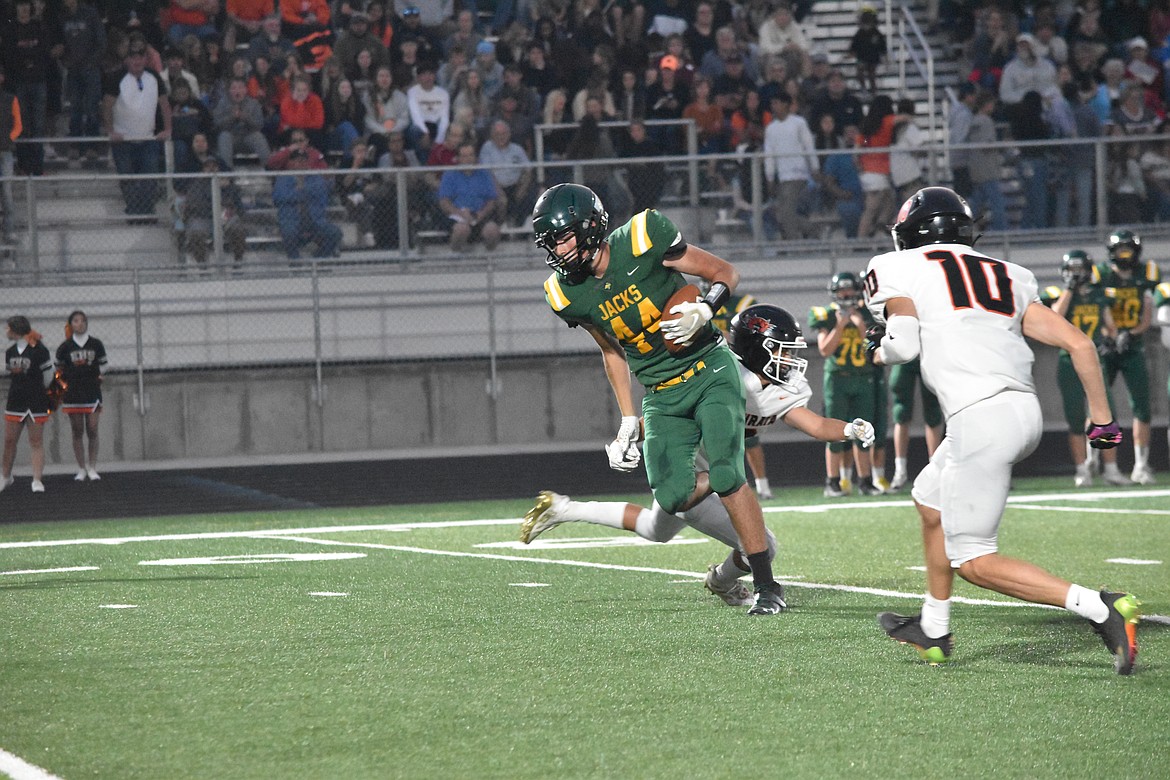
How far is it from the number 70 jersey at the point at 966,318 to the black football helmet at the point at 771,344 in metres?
1.60

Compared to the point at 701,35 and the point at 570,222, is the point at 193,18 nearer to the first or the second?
the point at 701,35

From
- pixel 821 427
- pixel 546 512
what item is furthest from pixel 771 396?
pixel 546 512

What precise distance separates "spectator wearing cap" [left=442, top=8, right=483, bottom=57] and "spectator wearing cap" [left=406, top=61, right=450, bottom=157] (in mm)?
890

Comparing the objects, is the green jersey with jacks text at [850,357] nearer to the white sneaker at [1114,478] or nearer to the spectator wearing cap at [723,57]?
the white sneaker at [1114,478]

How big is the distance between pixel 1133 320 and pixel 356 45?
35.2 feet

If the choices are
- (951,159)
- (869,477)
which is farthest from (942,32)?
(869,477)

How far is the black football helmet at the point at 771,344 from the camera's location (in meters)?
7.21

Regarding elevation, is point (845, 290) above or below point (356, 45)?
below

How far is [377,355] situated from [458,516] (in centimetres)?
681

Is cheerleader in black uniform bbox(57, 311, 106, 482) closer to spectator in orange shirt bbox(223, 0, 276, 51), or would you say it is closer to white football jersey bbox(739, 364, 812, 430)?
spectator in orange shirt bbox(223, 0, 276, 51)

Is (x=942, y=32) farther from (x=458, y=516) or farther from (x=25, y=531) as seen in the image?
(x=25, y=531)

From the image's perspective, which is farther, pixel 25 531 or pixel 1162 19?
pixel 1162 19

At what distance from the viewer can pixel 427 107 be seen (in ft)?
64.9

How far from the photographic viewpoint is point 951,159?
1873 cm
